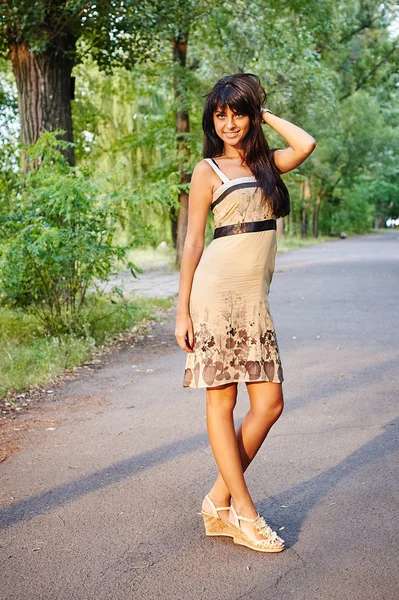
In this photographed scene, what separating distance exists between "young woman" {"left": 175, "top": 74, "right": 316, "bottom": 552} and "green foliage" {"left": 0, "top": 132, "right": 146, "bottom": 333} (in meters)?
4.56

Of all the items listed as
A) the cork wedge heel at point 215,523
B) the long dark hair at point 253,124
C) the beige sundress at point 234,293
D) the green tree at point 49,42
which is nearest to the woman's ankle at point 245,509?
the cork wedge heel at point 215,523

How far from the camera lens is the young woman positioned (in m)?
3.46

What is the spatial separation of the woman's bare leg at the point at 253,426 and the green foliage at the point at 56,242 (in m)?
4.65

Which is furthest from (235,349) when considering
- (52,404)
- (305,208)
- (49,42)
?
(305,208)

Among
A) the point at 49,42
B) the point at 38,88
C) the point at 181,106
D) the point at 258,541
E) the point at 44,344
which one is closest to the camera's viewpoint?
the point at 258,541

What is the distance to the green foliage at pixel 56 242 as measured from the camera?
8164mm

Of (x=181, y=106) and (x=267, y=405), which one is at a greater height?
(x=181, y=106)

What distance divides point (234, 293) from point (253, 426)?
0.63 m

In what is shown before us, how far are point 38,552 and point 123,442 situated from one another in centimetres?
181

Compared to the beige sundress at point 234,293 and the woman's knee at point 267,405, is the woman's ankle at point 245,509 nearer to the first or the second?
the woman's knee at point 267,405

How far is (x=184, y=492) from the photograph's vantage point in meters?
4.25

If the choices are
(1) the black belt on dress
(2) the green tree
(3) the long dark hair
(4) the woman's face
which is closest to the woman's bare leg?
(1) the black belt on dress

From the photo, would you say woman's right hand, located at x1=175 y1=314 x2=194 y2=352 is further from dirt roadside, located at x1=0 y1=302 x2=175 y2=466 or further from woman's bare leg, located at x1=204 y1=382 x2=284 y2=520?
dirt roadside, located at x1=0 y1=302 x2=175 y2=466

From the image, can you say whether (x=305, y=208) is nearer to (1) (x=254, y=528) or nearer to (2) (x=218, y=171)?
(2) (x=218, y=171)
